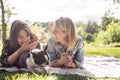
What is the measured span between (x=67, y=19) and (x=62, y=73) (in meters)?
1.04

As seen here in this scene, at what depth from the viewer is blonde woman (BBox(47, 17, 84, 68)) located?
625cm

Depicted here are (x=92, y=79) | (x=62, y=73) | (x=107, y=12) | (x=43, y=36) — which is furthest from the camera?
(x=107, y=12)

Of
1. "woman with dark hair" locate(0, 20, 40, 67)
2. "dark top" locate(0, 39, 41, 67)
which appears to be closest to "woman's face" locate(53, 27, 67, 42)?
"woman with dark hair" locate(0, 20, 40, 67)

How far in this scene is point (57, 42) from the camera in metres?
6.71

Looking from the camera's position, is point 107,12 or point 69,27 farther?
point 107,12

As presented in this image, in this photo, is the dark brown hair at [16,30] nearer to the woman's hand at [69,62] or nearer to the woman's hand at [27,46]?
the woman's hand at [27,46]

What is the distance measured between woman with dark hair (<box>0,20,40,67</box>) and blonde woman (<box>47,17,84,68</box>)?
474mm

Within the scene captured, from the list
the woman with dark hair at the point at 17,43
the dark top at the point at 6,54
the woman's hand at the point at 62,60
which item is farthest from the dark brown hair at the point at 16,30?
the woman's hand at the point at 62,60

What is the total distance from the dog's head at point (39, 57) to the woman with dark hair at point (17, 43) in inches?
13.3

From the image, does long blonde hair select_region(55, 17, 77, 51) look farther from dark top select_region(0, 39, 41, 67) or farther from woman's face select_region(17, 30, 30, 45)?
dark top select_region(0, 39, 41, 67)

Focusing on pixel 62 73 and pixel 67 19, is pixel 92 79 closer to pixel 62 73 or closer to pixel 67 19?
pixel 62 73

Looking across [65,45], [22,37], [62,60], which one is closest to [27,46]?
[22,37]

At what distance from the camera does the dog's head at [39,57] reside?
19.0ft

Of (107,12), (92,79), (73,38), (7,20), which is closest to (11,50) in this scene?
(73,38)
